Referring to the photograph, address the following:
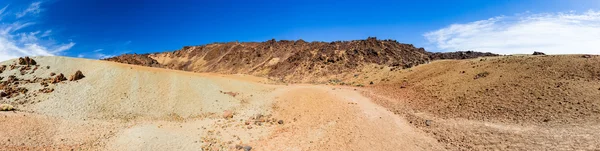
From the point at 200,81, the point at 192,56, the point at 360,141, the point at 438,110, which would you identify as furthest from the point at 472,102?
the point at 192,56

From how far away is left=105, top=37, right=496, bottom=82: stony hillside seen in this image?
39719 millimetres

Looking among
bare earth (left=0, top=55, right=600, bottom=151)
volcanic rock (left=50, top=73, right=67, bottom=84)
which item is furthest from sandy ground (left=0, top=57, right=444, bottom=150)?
volcanic rock (left=50, top=73, right=67, bottom=84)

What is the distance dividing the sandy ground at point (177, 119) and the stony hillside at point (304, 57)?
58.6 ft

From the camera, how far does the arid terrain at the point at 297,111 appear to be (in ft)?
34.0

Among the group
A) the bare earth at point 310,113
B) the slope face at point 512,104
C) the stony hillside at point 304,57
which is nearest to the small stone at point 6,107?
the bare earth at point 310,113

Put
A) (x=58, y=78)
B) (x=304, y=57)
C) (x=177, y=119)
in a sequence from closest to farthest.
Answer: (x=177, y=119) < (x=58, y=78) < (x=304, y=57)

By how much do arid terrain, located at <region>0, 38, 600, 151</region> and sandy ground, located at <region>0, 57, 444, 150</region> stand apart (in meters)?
0.05

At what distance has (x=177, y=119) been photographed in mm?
13898

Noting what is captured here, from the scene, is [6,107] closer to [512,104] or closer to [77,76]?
[77,76]

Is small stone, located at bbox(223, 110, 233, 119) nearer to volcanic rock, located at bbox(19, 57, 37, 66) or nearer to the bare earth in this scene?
the bare earth

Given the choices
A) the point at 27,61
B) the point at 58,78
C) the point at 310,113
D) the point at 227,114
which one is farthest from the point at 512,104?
the point at 27,61

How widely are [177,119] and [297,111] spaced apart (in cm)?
631

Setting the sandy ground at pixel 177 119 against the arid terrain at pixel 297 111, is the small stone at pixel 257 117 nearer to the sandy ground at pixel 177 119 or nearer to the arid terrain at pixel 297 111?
the arid terrain at pixel 297 111

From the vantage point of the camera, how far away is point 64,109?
42.6 feet
